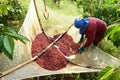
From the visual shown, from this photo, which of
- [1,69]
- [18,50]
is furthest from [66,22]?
[1,69]

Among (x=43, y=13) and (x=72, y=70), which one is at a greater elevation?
(x=43, y=13)

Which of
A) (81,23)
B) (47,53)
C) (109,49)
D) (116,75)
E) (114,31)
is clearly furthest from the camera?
(109,49)

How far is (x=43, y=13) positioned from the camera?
4.30 m

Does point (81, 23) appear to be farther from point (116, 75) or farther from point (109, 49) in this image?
point (116, 75)

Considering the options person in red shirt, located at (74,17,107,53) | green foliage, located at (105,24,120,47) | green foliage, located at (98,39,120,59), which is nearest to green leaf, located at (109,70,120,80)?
green foliage, located at (105,24,120,47)

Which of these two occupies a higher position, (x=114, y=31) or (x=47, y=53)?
(x=114, y=31)

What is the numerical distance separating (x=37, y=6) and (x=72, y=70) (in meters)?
1.47

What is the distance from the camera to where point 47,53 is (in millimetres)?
3746

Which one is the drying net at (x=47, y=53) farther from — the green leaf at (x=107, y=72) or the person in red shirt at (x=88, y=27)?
the green leaf at (x=107, y=72)

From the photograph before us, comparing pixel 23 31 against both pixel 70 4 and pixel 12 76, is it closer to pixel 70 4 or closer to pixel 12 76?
pixel 12 76

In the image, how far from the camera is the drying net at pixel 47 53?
3035 millimetres

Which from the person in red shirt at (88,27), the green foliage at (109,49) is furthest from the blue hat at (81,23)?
the green foliage at (109,49)

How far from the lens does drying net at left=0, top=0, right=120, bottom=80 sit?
3035 mm

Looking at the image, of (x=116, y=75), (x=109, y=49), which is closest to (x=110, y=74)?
(x=116, y=75)
